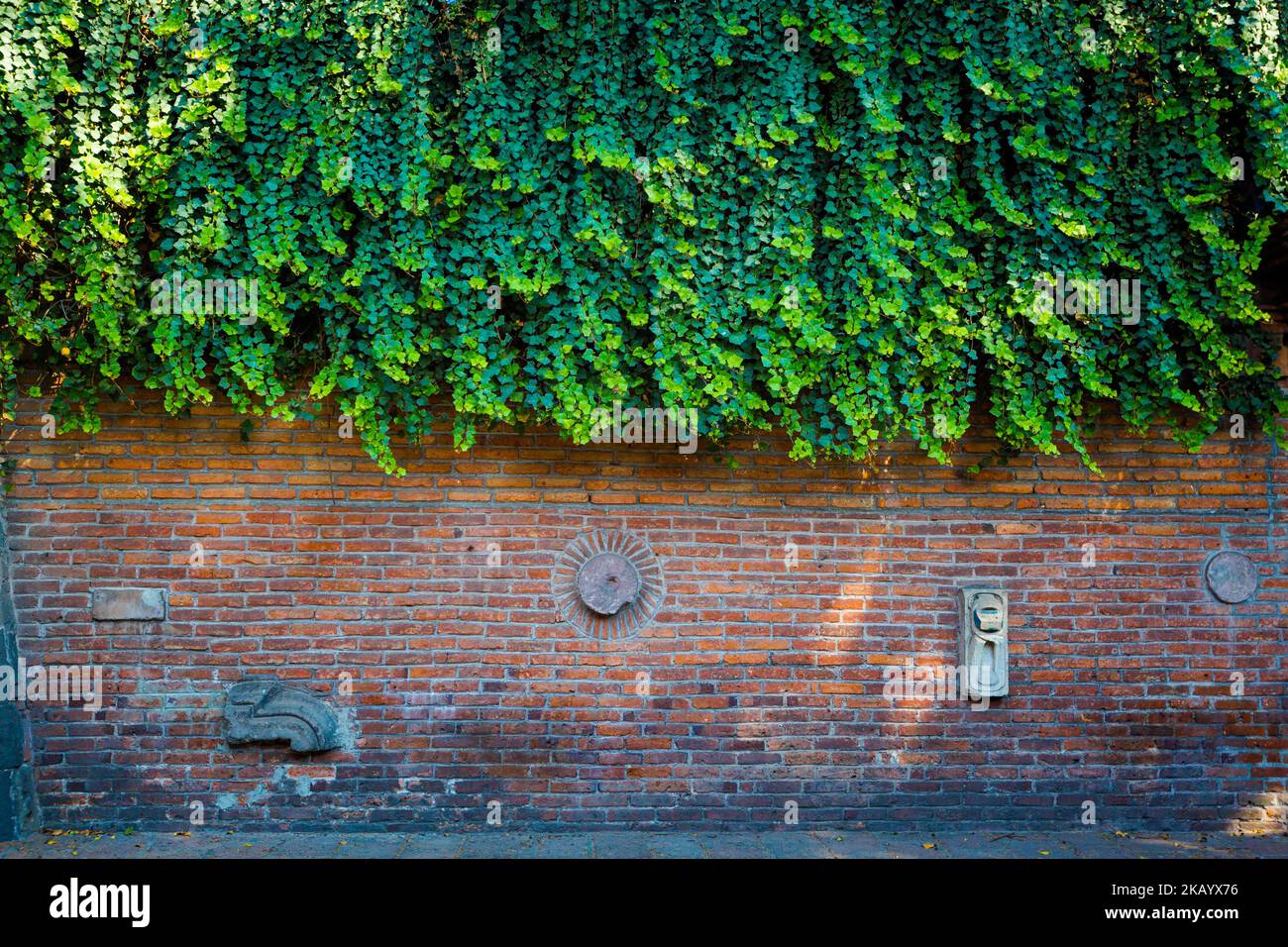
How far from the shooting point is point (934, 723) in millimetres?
5984

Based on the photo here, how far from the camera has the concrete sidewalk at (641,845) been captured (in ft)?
17.7

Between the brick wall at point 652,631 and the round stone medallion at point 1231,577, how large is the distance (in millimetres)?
73

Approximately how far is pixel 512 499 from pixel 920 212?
292cm

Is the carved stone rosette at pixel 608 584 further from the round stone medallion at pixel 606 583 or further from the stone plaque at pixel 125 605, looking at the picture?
the stone plaque at pixel 125 605

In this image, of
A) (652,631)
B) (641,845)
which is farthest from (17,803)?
(652,631)

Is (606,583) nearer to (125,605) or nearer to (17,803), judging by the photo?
(125,605)

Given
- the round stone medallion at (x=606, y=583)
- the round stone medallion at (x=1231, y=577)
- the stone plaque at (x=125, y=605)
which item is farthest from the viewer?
the round stone medallion at (x=1231, y=577)

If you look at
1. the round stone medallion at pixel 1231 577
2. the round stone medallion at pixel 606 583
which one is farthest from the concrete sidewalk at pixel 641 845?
the round stone medallion at pixel 1231 577

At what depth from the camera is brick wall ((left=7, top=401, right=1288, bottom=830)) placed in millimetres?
5715

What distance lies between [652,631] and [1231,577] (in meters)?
3.68

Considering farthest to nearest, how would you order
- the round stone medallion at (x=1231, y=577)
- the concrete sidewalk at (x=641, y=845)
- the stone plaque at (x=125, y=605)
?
the round stone medallion at (x=1231, y=577) → the stone plaque at (x=125, y=605) → the concrete sidewalk at (x=641, y=845)

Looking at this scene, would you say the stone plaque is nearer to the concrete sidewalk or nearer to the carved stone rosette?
the concrete sidewalk

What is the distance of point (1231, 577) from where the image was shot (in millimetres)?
6102

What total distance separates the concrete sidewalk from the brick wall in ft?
0.39
